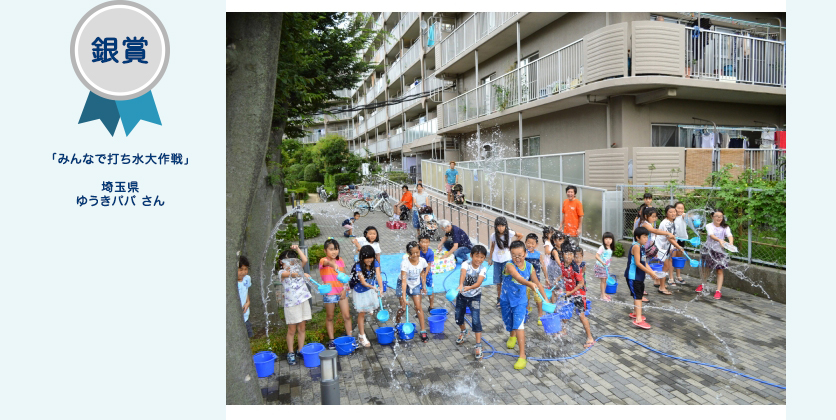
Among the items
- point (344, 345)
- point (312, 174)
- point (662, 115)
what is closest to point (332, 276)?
point (344, 345)

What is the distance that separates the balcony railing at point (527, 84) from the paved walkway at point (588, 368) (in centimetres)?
785

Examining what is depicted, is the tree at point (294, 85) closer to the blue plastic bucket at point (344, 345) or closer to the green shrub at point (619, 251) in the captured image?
the blue plastic bucket at point (344, 345)

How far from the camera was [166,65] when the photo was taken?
11.2ft

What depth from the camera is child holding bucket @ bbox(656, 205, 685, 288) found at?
25.4 ft

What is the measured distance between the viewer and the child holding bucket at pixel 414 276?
604cm

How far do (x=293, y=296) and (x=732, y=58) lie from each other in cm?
1264

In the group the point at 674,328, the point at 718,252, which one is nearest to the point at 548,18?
the point at 718,252

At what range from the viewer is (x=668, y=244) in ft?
26.0

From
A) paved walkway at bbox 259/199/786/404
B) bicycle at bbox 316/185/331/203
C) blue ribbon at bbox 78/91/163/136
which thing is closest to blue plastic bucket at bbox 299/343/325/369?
paved walkway at bbox 259/199/786/404

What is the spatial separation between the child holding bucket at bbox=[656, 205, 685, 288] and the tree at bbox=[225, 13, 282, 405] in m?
6.63

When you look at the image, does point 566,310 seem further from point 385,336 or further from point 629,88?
point 629,88

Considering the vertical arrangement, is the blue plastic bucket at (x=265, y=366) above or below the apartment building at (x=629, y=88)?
below

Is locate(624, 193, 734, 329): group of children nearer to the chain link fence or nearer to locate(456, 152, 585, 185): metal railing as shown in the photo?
the chain link fence

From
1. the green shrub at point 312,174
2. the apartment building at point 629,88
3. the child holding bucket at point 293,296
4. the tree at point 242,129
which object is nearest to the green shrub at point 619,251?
the apartment building at point 629,88
